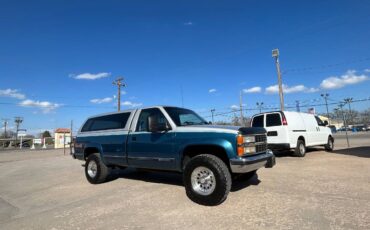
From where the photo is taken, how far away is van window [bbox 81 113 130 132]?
331 inches

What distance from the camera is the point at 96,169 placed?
29.0 ft

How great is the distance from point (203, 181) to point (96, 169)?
4.07 m

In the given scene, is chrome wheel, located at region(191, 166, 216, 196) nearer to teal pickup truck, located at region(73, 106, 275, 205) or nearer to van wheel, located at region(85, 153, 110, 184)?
teal pickup truck, located at region(73, 106, 275, 205)

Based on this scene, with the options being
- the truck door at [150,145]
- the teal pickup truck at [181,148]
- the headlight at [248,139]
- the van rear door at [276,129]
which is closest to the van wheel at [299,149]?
the van rear door at [276,129]

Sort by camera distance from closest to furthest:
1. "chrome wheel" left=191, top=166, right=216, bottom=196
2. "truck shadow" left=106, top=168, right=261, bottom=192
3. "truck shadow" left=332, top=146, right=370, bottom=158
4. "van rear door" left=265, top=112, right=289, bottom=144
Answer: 1. "chrome wheel" left=191, top=166, right=216, bottom=196
2. "truck shadow" left=106, top=168, right=261, bottom=192
3. "van rear door" left=265, top=112, right=289, bottom=144
4. "truck shadow" left=332, top=146, right=370, bottom=158

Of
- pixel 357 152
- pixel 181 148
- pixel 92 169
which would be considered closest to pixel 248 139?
pixel 181 148

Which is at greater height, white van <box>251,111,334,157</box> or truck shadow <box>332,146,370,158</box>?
white van <box>251,111,334,157</box>

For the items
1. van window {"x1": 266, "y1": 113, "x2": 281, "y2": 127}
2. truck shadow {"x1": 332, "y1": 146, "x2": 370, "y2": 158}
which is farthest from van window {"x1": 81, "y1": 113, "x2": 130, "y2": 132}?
truck shadow {"x1": 332, "y1": 146, "x2": 370, "y2": 158}

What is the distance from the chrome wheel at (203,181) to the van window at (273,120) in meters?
7.37

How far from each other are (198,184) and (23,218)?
11.5 ft

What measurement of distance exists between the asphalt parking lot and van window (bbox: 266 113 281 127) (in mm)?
3654

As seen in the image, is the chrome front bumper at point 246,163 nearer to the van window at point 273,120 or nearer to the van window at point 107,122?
the van window at point 107,122

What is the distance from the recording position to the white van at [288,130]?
12.3m

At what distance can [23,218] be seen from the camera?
5844mm
